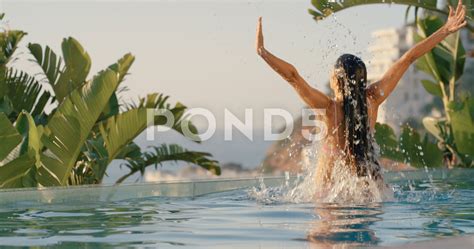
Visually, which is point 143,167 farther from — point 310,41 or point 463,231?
point 463,231

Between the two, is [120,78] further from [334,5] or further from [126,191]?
[126,191]

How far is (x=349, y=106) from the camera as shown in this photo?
738 cm

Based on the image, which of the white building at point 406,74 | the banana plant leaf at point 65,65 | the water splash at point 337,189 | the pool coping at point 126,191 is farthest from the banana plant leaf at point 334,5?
the white building at point 406,74

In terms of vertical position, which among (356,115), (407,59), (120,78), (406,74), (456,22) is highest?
(406,74)

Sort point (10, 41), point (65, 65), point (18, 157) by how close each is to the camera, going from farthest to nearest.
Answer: point (10, 41) → point (65, 65) → point (18, 157)

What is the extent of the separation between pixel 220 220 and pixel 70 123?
4.09 meters

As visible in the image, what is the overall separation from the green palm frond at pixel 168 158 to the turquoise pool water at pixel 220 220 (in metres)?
3.71

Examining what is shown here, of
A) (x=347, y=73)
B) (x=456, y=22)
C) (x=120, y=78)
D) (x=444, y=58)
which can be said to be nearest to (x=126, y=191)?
(x=347, y=73)

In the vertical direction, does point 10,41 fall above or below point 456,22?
above

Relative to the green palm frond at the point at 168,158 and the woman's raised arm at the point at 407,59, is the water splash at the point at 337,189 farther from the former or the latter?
the green palm frond at the point at 168,158

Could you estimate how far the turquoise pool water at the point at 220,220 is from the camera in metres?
5.30

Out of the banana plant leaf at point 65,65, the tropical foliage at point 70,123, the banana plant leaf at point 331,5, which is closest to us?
the tropical foliage at point 70,123

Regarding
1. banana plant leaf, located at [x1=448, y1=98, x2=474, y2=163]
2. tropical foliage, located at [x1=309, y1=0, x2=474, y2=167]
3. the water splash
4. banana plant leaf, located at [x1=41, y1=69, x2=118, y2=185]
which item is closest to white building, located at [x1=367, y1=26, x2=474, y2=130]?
tropical foliage, located at [x1=309, y1=0, x2=474, y2=167]

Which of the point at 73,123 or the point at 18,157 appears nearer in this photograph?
the point at 18,157
